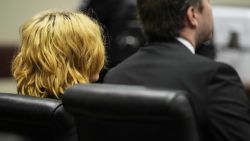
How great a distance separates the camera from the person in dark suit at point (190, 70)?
1564mm

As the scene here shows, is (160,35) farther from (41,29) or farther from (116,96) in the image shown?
(116,96)

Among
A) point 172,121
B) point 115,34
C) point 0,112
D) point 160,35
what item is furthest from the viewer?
point 115,34

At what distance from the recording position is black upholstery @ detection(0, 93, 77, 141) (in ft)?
4.90

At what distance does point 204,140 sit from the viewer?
156 cm

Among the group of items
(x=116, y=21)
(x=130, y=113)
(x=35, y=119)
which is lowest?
(x=116, y=21)

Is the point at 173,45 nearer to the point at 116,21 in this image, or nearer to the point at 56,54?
the point at 56,54

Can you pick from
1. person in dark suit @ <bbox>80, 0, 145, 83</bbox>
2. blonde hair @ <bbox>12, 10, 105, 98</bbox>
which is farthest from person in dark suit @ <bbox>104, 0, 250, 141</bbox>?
person in dark suit @ <bbox>80, 0, 145, 83</bbox>

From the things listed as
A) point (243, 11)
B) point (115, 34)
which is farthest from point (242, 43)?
point (115, 34)

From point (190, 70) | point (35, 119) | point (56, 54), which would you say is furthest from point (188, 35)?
point (35, 119)

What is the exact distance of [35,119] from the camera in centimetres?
151

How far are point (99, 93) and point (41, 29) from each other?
59 centimetres

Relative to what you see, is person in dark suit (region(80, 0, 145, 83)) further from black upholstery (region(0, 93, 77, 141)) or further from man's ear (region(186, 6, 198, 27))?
black upholstery (region(0, 93, 77, 141))

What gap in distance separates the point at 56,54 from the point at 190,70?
16.7 inches

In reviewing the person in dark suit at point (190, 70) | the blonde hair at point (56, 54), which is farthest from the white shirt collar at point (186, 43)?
the blonde hair at point (56, 54)
